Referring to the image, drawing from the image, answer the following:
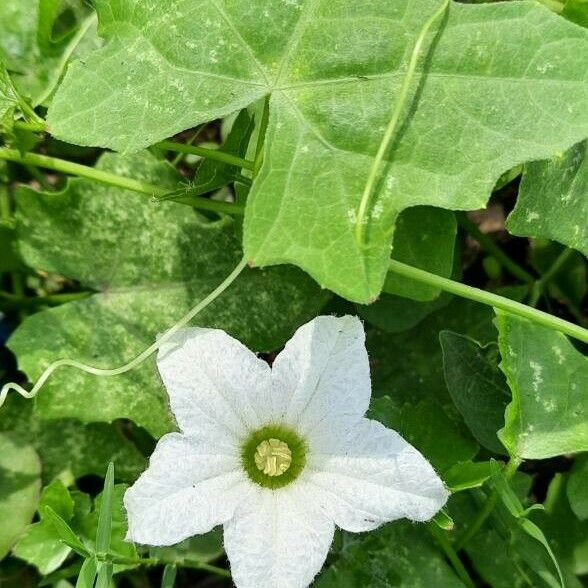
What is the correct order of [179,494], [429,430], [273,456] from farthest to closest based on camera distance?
1. [429,430]
2. [273,456]
3. [179,494]

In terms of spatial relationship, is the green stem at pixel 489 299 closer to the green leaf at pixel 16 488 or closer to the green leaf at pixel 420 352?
the green leaf at pixel 420 352

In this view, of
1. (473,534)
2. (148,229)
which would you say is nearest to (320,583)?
(473,534)

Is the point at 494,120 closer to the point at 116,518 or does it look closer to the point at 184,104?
the point at 184,104

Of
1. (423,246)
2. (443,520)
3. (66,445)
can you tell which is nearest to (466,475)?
(443,520)

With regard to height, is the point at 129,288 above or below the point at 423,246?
below

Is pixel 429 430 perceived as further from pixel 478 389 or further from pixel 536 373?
pixel 536 373
